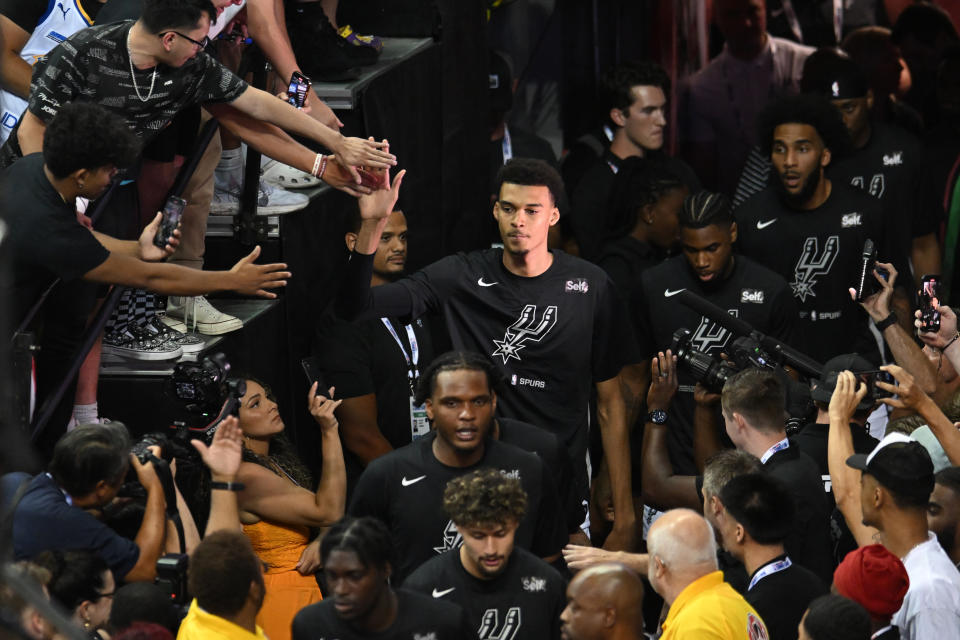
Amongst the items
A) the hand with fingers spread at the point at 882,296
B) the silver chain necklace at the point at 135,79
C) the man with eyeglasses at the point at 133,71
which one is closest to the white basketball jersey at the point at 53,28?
the man with eyeglasses at the point at 133,71

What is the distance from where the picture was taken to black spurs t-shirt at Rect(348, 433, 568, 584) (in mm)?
4277

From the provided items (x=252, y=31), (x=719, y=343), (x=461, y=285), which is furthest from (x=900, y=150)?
(x=252, y=31)

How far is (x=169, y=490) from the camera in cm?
417

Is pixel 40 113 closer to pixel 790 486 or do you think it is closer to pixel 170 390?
pixel 170 390

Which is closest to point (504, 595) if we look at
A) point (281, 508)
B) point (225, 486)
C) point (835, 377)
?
point (225, 486)

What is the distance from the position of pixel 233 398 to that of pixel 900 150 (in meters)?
4.34

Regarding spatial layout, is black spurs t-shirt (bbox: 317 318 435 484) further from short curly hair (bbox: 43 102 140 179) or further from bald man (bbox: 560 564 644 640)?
bald man (bbox: 560 564 644 640)

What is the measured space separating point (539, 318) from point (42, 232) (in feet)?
6.66

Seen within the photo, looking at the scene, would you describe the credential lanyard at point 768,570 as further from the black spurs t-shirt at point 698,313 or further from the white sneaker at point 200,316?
the white sneaker at point 200,316

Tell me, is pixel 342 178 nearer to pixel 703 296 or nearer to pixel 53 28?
pixel 53 28

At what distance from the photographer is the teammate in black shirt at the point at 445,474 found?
169 inches

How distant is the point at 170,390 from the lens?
14.5 ft

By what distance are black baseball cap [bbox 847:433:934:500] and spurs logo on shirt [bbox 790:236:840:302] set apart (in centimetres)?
225

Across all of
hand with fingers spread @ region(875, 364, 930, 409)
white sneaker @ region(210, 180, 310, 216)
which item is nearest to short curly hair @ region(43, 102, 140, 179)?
white sneaker @ region(210, 180, 310, 216)
